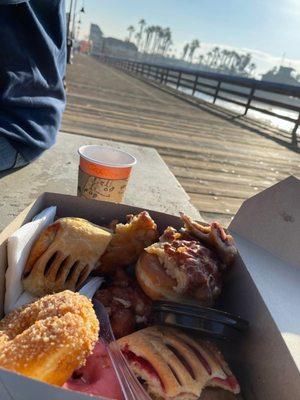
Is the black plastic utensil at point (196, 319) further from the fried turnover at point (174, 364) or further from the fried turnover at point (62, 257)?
the fried turnover at point (62, 257)

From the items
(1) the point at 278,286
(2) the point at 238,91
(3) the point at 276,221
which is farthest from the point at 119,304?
(2) the point at 238,91

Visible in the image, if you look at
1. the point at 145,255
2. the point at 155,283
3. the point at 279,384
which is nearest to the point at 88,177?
the point at 145,255

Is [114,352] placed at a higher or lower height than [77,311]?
lower

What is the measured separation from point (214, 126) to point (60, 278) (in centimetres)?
704

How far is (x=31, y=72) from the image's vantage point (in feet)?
7.20

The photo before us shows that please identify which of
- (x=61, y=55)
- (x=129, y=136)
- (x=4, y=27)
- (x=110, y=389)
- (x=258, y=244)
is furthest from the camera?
(x=129, y=136)

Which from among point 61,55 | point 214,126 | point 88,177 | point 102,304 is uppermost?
point 61,55

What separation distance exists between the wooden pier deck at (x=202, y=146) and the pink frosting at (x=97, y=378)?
1963 millimetres

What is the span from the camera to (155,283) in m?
1.17

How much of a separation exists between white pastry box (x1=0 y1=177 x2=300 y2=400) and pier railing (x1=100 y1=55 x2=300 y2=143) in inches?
285

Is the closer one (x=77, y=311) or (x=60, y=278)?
(x=77, y=311)

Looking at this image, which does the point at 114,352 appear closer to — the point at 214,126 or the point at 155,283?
the point at 155,283

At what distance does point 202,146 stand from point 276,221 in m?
4.23

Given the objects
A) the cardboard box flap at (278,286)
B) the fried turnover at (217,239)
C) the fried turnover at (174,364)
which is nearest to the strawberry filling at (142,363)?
the fried turnover at (174,364)
